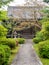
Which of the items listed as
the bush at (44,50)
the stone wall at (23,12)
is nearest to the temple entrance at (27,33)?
→ the stone wall at (23,12)

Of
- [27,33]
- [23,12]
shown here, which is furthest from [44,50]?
[23,12]

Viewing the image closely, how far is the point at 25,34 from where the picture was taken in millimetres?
45031

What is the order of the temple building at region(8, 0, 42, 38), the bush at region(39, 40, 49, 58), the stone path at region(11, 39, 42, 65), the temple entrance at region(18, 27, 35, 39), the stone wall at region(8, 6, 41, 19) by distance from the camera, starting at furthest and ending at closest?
the stone wall at region(8, 6, 41, 19) < the temple entrance at region(18, 27, 35, 39) < the temple building at region(8, 0, 42, 38) < the bush at region(39, 40, 49, 58) < the stone path at region(11, 39, 42, 65)

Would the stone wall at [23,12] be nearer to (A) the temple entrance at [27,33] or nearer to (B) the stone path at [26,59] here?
(A) the temple entrance at [27,33]

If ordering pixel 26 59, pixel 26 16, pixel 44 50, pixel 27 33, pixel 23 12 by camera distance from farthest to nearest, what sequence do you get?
pixel 26 16 → pixel 23 12 → pixel 27 33 → pixel 44 50 → pixel 26 59

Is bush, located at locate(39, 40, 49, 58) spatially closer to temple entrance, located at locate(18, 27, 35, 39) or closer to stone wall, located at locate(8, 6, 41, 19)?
temple entrance, located at locate(18, 27, 35, 39)

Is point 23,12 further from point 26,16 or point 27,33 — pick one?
point 27,33

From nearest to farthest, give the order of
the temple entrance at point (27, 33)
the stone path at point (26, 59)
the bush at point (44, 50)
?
the stone path at point (26, 59) < the bush at point (44, 50) < the temple entrance at point (27, 33)

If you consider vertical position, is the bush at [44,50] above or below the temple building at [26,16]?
→ above

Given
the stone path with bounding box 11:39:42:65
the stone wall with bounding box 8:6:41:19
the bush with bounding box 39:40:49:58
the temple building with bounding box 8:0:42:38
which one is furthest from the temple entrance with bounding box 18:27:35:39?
the bush with bounding box 39:40:49:58

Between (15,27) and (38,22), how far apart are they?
15.0 ft

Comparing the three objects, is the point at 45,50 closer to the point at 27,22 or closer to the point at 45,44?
the point at 45,44

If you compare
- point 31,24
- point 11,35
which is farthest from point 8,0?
point 31,24

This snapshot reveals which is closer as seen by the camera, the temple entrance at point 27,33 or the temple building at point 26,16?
the temple building at point 26,16
